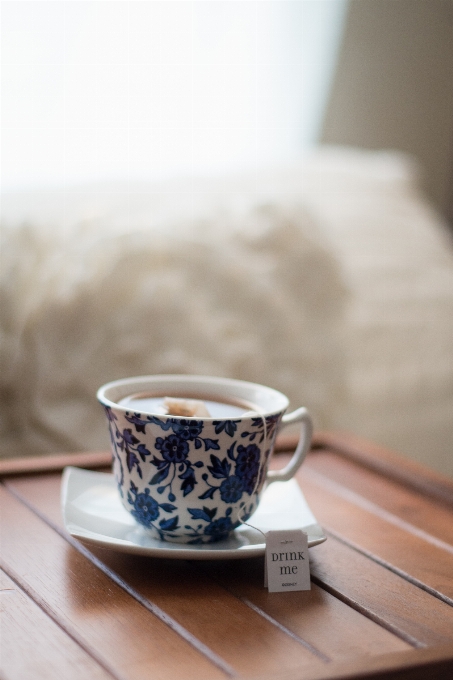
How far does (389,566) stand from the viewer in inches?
21.7

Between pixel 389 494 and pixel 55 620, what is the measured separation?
14.5 inches

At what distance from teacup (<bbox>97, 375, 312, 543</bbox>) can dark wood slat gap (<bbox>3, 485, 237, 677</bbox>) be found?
0.14 ft

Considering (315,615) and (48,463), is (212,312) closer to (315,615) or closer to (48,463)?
(48,463)

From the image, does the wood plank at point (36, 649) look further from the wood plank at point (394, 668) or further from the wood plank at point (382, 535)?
the wood plank at point (382, 535)

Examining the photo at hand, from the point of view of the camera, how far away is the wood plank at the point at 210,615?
415mm

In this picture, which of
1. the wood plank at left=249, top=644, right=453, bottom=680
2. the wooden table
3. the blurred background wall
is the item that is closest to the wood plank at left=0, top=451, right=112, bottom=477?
the wooden table

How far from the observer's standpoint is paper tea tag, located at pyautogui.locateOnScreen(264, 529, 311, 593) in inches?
19.8

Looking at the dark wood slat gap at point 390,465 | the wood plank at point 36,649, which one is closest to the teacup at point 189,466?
the wood plank at point 36,649

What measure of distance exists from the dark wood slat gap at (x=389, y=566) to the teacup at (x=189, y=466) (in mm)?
88

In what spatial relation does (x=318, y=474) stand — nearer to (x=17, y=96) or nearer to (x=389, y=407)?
(x=389, y=407)

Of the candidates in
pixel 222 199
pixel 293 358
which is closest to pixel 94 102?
pixel 222 199

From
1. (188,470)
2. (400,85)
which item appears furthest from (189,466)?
(400,85)

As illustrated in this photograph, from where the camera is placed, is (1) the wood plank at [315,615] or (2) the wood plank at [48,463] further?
(2) the wood plank at [48,463]

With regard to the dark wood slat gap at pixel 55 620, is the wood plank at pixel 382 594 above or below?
above
